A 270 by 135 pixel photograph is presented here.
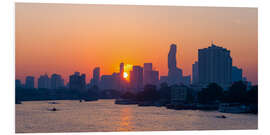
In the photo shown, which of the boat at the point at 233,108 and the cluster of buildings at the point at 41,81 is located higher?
the cluster of buildings at the point at 41,81

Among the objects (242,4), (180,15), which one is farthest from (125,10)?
(242,4)

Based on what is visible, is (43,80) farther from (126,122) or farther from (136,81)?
(126,122)

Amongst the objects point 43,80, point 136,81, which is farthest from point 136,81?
point 43,80

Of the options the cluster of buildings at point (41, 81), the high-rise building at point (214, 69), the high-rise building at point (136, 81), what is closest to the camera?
the cluster of buildings at point (41, 81)

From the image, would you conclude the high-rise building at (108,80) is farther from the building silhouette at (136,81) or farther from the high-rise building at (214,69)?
the high-rise building at (214,69)

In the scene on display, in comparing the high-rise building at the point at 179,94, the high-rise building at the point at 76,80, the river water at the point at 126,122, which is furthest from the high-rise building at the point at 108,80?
the high-rise building at the point at 179,94

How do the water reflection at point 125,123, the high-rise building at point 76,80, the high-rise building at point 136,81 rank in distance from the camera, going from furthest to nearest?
1. the high-rise building at point 136,81
2. the high-rise building at point 76,80
3. the water reflection at point 125,123

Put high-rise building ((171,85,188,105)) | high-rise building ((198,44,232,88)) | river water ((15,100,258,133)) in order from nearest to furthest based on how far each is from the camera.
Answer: river water ((15,100,258,133)), high-rise building ((198,44,232,88)), high-rise building ((171,85,188,105))

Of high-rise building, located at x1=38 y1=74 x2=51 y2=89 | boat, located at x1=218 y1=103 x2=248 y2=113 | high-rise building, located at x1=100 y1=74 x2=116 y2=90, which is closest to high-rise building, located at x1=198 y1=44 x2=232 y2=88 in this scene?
boat, located at x1=218 y1=103 x2=248 y2=113

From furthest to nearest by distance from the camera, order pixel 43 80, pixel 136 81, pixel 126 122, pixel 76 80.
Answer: pixel 76 80
pixel 136 81
pixel 43 80
pixel 126 122

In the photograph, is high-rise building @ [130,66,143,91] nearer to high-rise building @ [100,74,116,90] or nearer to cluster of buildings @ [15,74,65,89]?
high-rise building @ [100,74,116,90]
